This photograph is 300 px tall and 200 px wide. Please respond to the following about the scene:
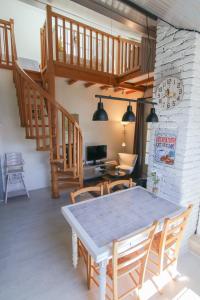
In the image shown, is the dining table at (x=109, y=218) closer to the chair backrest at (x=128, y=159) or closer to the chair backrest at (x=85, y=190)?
the chair backrest at (x=85, y=190)

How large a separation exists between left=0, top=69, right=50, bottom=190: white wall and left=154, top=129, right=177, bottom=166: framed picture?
9.41 feet

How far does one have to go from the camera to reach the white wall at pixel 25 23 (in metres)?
4.29

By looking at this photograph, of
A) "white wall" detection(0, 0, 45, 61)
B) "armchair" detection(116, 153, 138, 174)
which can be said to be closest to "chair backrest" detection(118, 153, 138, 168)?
"armchair" detection(116, 153, 138, 174)

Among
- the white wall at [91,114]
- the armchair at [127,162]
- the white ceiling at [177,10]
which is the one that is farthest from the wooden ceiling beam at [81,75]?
the armchair at [127,162]

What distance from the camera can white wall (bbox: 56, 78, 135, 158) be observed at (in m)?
4.36

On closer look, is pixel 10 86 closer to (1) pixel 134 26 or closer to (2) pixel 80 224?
(1) pixel 134 26

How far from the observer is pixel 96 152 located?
4.84m

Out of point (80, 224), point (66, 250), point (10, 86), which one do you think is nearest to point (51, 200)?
point (66, 250)

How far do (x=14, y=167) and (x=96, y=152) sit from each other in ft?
7.01

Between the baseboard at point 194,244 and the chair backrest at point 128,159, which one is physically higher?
the chair backrest at point 128,159

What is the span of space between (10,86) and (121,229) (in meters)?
3.60

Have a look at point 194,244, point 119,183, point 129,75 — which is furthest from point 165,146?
point 129,75

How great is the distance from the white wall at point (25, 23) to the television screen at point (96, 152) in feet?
9.68

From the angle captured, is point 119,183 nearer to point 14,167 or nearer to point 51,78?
point 51,78
